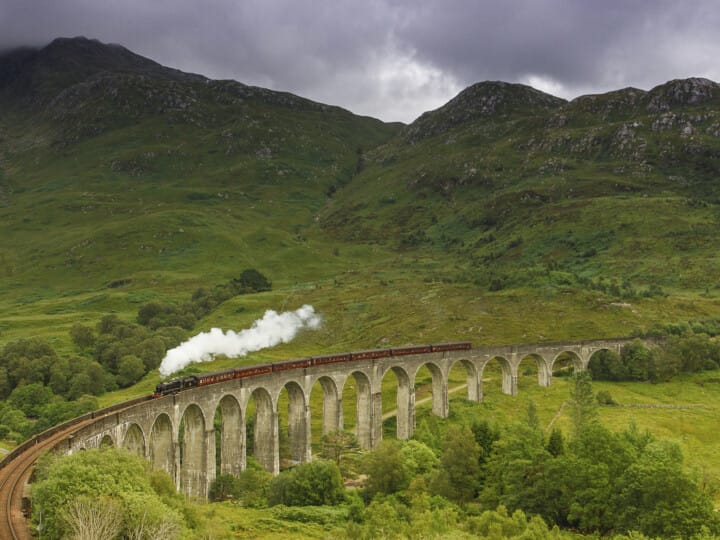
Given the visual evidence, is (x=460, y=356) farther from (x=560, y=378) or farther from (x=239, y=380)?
(x=239, y=380)

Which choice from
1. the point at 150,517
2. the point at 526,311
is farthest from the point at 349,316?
the point at 150,517

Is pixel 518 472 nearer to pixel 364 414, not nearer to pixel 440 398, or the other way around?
pixel 364 414

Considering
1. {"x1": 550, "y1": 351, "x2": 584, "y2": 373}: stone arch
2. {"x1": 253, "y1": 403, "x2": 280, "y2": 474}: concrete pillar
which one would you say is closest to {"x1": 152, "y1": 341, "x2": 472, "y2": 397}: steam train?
{"x1": 253, "y1": 403, "x2": 280, "y2": 474}: concrete pillar

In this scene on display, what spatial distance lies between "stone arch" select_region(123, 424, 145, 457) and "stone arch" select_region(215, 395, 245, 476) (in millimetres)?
11015

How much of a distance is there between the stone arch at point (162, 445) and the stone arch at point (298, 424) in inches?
654

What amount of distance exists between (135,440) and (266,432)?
54.1ft

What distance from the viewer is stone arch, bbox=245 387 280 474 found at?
64.8 m

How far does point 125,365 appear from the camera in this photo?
103938 millimetres

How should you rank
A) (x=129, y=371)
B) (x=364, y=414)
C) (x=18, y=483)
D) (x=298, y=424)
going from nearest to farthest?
(x=18, y=483) < (x=298, y=424) < (x=364, y=414) < (x=129, y=371)

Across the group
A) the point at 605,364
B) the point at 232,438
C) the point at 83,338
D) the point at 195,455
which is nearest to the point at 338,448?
the point at 232,438

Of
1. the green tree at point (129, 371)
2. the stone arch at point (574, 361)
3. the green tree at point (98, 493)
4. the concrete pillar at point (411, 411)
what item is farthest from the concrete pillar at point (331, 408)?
the green tree at point (129, 371)

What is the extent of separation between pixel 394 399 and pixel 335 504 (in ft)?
130

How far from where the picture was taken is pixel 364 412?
7581 centimetres

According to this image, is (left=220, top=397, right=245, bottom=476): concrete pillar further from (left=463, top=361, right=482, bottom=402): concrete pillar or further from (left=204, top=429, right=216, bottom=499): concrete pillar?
(left=463, top=361, right=482, bottom=402): concrete pillar
